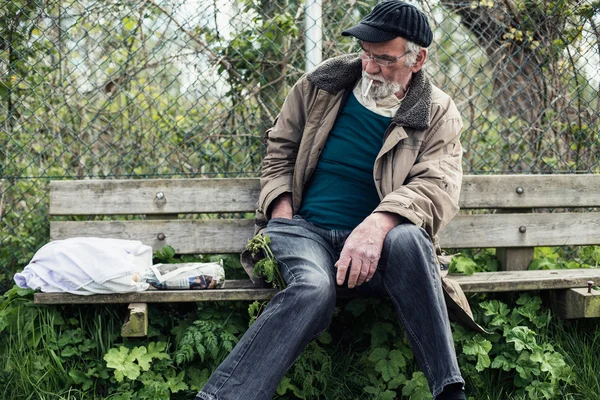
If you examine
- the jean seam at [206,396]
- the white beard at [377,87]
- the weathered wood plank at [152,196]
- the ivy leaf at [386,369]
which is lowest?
the ivy leaf at [386,369]

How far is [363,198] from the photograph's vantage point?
3090 millimetres

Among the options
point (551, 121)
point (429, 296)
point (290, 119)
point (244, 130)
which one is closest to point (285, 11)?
point (244, 130)

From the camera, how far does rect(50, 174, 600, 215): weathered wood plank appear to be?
133 inches

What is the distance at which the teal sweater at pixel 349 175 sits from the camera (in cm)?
308

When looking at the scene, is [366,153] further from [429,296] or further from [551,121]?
[551,121]

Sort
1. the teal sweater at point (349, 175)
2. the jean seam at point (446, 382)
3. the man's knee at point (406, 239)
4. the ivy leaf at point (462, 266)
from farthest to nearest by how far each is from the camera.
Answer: the ivy leaf at point (462, 266), the teal sweater at point (349, 175), the man's knee at point (406, 239), the jean seam at point (446, 382)

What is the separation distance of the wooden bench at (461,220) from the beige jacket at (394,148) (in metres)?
0.31

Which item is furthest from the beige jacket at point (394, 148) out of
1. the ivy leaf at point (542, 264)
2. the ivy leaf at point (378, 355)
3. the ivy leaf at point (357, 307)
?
the ivy leaf at point (542, 264)

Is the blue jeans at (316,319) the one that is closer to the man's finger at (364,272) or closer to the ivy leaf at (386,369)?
the man's finger at (364,272)

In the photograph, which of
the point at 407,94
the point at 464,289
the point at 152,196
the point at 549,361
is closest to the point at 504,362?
the point at 549,361

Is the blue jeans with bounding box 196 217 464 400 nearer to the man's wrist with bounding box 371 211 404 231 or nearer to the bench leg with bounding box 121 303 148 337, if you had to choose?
the man's wrist with bounding box 371 211 404 231

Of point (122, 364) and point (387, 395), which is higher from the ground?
point (122, 364)

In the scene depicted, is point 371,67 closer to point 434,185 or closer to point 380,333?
point 434,185

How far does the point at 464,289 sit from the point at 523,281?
0.30 m
